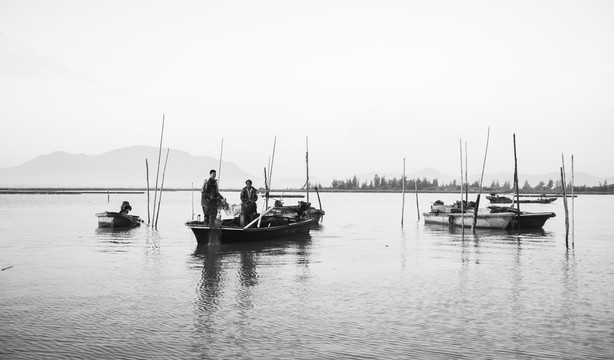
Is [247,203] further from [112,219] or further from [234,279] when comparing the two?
A: [112,219]

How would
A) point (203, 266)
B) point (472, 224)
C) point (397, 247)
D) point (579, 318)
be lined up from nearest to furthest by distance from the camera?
point (579, 318) → point (203, 266) → point (397, 247) → point (472, 224)

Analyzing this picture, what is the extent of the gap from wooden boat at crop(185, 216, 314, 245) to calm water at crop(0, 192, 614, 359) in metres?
0.61

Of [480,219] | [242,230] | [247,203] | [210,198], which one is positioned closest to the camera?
[210,198]

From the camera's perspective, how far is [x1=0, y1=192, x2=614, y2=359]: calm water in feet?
26.5

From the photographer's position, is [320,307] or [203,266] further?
[203,266]

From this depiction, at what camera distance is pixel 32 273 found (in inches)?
590

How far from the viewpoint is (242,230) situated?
21.8 metres

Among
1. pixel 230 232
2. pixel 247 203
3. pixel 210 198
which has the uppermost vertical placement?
pixel 210 198

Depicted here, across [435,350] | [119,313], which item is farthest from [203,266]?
[435,350]

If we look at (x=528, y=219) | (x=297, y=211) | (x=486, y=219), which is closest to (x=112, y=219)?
(x=297, y=211)

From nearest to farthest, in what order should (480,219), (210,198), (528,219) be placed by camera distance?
1. (210,198)
2. (528,219)
3. (480,219)

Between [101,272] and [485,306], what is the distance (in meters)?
10.5

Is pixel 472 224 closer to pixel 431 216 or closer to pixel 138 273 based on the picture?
pixel 431 216

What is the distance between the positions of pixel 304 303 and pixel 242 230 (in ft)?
35.6
